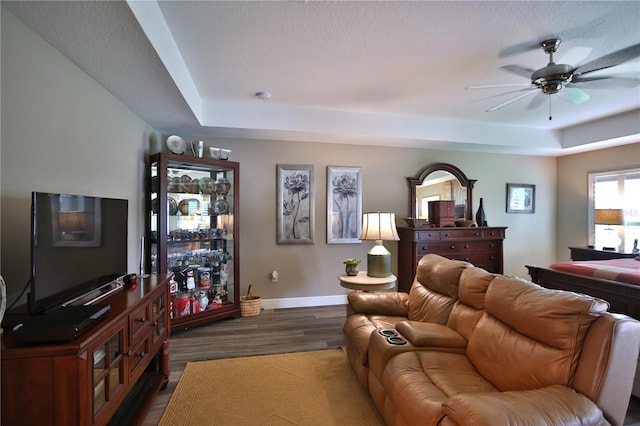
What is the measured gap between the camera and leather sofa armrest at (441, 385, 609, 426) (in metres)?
1.05

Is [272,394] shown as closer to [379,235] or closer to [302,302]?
[379,235]

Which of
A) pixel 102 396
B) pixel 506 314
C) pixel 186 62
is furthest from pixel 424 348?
pixel 186 62

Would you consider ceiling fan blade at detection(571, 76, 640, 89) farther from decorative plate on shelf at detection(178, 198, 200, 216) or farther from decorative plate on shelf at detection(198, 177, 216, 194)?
decorative plate on shelf at detection(178, 198, 200, 216)

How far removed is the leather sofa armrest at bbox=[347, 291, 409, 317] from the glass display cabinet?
1.78 metres

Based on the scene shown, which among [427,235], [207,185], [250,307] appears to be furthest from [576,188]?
[207,185]

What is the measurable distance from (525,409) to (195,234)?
344cm

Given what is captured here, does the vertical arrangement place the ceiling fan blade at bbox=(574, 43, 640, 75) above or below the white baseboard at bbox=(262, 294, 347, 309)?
above

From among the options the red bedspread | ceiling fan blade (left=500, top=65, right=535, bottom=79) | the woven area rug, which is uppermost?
ceiling fan blade (left=500, top=65, right=535, bottom=79)

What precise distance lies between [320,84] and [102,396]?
302 centimetres

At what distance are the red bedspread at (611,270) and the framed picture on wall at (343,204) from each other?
2.44m

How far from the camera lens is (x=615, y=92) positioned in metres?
3.33

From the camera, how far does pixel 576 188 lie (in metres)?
5.07

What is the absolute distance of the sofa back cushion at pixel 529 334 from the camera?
1.30 metres

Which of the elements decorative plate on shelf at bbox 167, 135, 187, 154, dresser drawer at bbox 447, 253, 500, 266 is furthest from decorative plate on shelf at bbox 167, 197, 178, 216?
dresser drawer at bbox 447, 253, 500, 266
